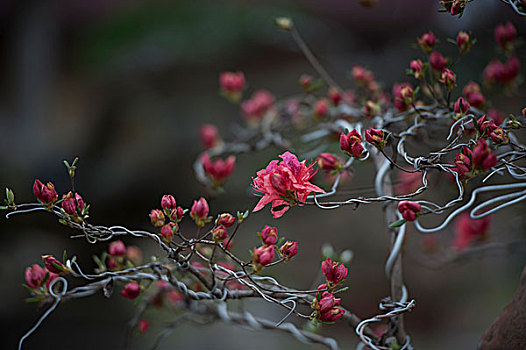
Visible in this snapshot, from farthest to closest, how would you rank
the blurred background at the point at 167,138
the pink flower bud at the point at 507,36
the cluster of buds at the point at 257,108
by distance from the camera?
the blurred background at the point at 167,138 → the cluster of buds at the point at 257,108 → the pink flower bud at the point at 507,36

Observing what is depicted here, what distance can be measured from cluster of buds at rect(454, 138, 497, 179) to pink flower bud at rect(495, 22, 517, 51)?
312mm

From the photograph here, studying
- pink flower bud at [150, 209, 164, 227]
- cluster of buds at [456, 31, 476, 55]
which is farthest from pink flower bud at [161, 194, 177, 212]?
cluster of buds at [456, 31, 476, 55]

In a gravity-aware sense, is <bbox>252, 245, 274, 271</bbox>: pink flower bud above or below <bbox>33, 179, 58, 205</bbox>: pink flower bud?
below

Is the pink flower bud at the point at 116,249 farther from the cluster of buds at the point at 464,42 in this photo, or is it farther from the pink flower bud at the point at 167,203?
the cluster of buds at the point at 464,42

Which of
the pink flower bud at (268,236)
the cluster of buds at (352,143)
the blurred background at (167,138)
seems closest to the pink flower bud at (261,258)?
the pink flower bud at (268,236)

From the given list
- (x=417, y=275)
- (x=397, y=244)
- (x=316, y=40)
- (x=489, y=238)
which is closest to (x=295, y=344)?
(x=417, y=275)

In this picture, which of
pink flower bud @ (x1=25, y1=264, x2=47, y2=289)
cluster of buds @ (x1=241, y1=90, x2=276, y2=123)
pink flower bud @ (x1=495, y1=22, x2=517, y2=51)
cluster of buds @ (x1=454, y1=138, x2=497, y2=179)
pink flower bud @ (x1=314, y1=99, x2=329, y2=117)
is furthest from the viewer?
cluster of buds @ (x1=241, y1=90, x2=276, y2=123)

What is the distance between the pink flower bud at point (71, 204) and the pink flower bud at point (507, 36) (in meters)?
0.63

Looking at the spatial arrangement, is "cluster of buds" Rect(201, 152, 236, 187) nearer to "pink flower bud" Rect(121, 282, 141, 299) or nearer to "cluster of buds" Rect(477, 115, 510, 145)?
"pink flower bud" Rect(121, 282, 141, 299)

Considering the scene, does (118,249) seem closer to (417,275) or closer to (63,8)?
(417,275)

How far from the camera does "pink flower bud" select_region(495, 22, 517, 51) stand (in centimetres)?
69

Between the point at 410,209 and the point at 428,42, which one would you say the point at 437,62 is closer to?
the point at 428,42

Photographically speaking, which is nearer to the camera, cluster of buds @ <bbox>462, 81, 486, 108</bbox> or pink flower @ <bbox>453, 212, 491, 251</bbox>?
cluster of buds @ <bbox>462, 81, 486, 108</bbox>

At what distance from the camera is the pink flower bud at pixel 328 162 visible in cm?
61
